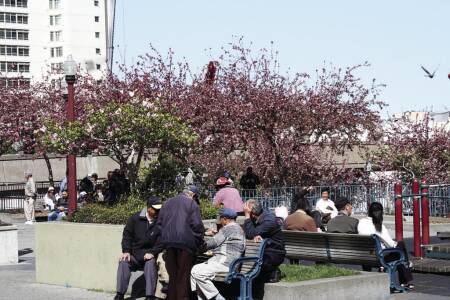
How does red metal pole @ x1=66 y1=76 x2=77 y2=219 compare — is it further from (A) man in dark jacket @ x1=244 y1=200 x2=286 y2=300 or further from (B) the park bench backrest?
(A) man in dark jacket @ x1=244 y1=200 x2=286 y2=300

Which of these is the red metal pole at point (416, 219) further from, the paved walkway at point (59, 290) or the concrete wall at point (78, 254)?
the concrete wall at point (78, 254)

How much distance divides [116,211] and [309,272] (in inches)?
141

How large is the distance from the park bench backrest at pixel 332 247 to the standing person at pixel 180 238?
97.2 inches

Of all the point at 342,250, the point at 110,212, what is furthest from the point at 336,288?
the point at 110,212

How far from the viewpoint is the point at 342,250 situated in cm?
1412

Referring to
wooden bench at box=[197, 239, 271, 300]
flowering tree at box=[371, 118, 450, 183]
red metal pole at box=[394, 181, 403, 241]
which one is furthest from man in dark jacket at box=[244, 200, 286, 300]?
flowering tree at box=[371, 118, 450, 183]

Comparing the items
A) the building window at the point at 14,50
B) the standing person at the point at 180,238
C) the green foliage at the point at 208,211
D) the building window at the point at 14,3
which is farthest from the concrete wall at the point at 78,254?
the building window at the point at 14,3

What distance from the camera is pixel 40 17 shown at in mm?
130625

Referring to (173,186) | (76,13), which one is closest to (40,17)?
(76,13)

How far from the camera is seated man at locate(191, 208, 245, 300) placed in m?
12.2

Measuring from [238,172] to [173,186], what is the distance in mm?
15912

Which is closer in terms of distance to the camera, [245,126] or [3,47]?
[245,126]

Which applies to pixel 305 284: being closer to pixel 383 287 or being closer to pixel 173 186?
pixel 383 287

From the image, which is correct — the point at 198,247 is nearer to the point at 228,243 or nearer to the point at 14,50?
the point at 228,243
